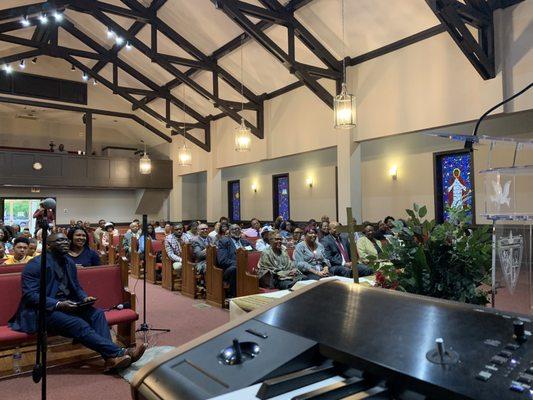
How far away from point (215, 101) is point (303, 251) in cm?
500

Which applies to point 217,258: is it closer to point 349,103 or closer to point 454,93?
point 349,103

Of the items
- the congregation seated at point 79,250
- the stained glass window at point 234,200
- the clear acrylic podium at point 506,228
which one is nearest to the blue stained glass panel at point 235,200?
the stained glass window at point 234,200

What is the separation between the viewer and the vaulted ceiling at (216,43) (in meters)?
5.76

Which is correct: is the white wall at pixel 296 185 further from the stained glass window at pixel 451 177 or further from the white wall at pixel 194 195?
the stained glass window at pixel 451 177

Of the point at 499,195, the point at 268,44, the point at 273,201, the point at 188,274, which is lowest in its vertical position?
the point at 188,274

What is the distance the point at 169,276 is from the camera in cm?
641

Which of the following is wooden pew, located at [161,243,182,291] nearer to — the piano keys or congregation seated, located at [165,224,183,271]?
congregation seated, located at [165,224,183,271]

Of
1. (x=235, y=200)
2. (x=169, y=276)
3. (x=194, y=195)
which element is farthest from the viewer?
(x=194, y=195)

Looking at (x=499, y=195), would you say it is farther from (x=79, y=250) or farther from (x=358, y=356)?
(x=79, y=250)

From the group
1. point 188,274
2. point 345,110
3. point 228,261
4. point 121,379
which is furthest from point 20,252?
point 345,110

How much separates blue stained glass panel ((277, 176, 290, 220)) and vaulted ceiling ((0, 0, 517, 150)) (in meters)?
2.13

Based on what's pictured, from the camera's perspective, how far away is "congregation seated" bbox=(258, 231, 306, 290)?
4.48 metres

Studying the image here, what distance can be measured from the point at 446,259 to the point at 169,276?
5459mm

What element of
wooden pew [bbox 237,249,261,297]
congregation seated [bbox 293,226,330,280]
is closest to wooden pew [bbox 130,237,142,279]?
wooden pew [bbox 237,249,261,297]
